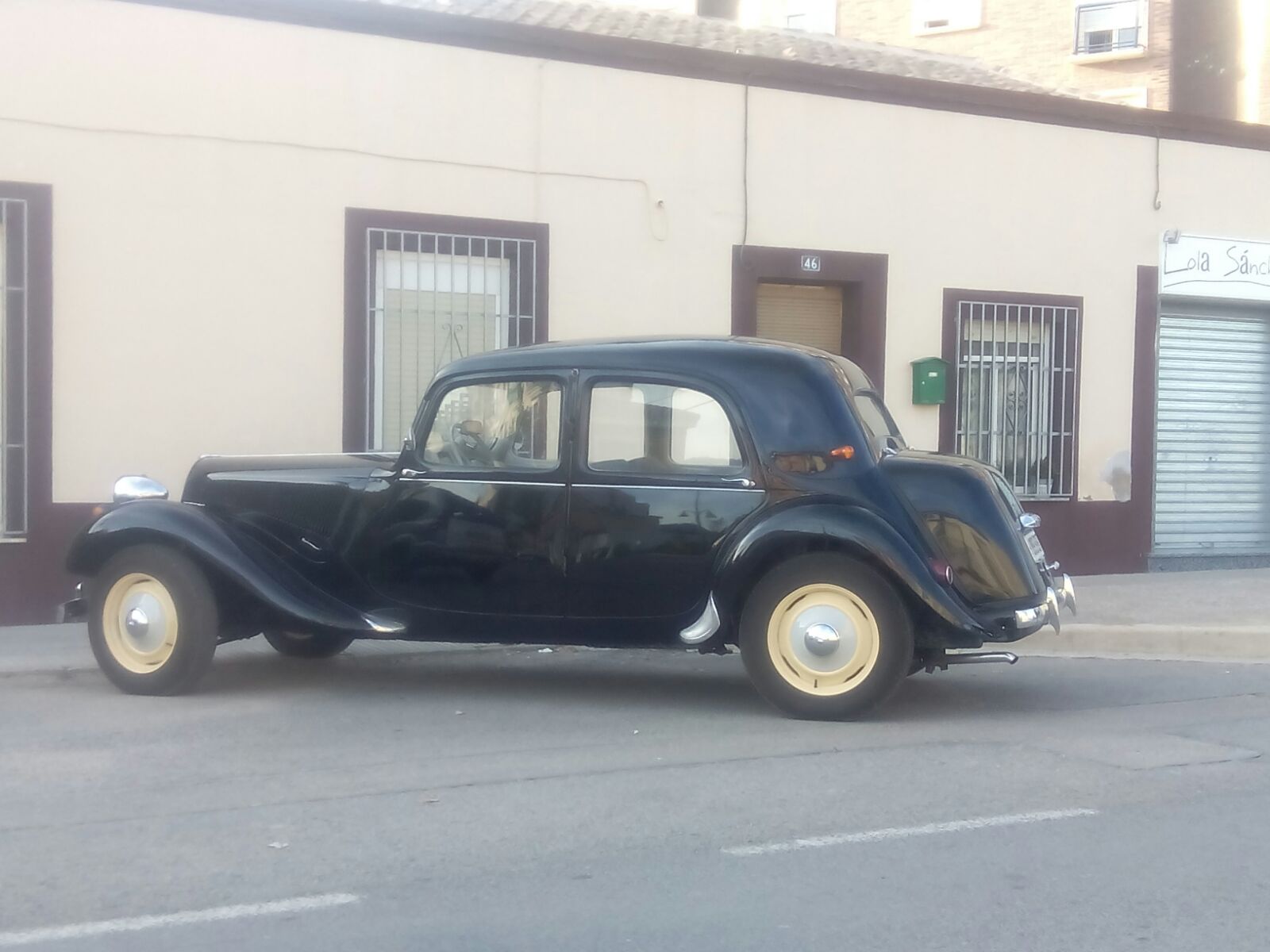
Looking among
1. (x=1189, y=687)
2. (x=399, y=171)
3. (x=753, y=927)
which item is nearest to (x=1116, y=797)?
(x=753, y=927)

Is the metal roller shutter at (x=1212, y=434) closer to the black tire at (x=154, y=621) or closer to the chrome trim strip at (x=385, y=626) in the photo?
the chrome trim strip at (x=385, y=626)

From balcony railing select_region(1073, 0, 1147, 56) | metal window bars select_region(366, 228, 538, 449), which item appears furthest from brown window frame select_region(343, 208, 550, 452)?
balcony railing select_region(1073, 0, 1147, 56)

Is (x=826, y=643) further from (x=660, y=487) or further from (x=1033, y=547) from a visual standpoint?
(x=1033, y=547)

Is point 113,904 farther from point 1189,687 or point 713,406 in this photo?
point 1189,687

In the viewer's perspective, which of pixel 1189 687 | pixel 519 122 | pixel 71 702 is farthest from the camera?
pixel 519 122

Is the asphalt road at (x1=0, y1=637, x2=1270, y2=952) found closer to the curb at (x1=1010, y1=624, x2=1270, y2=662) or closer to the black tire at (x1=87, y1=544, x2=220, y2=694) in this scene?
the black tire at (x1=87, y1=544, x2=220, y2=694)

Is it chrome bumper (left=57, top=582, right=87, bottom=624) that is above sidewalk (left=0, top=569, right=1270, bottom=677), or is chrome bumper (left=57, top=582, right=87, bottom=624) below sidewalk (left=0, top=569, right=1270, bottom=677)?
above

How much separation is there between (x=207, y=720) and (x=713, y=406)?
282 centimetres

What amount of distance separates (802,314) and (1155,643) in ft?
14.7

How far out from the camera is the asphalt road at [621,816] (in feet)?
14.6

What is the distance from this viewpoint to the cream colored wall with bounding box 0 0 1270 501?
1052 cm

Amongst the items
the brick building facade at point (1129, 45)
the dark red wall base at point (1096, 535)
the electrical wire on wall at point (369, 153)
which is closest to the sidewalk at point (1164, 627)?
the dark red wall base at point (1096, 535)

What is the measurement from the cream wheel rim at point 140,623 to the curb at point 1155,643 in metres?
5.21

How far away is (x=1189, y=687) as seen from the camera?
28.7ft
